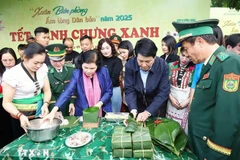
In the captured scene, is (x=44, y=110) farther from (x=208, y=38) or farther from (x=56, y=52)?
(x=208, y=38)

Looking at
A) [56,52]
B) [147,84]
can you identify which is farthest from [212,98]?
[56,52]

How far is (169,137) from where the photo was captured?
1.43m

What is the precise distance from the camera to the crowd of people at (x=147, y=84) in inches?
47.0

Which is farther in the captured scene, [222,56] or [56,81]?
[56,81]

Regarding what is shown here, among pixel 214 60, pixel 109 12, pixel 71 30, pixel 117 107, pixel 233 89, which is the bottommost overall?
pixel 117 107

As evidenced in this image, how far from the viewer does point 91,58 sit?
6.96 feet

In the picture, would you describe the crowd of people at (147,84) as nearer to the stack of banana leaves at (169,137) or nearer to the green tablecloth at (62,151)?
the stack of banana leaves at (169,137)

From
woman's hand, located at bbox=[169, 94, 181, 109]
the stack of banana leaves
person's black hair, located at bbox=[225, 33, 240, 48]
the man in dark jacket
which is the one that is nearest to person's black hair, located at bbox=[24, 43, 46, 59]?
the man in dark jacket

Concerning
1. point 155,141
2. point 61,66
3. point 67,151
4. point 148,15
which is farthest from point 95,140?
point 148,15

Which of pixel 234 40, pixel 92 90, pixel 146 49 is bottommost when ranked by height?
pixel 92 90

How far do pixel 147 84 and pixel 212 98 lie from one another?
0.91 metres

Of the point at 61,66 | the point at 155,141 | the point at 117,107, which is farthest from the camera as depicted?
the point at 117,107

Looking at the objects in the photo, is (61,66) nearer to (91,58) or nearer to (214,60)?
(91,58)

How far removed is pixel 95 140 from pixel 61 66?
1241mm
